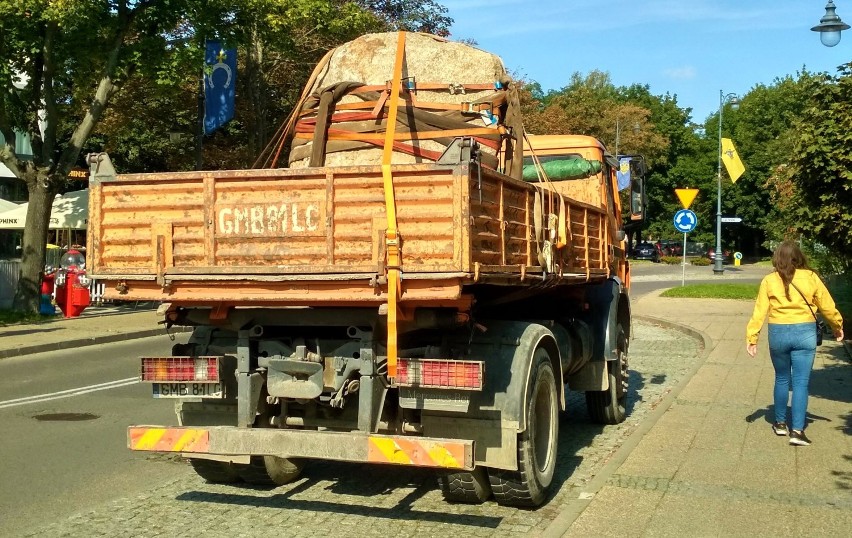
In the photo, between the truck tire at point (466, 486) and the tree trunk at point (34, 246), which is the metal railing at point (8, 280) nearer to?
the tree trunk at point (34, 246)

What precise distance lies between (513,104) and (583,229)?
1.17m

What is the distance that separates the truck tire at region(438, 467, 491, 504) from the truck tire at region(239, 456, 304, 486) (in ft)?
3.98

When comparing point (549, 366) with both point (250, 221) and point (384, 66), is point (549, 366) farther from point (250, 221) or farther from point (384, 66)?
point (384, 66)

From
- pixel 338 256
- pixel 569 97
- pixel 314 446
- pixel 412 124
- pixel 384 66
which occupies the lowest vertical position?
pixel 314 446

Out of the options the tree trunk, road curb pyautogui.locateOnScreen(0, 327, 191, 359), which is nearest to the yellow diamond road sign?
road curb pyautogui.locateOnScreen(0, 327, 191, 359)

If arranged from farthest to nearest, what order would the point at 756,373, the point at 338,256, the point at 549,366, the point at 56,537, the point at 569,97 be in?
the point at 569,97, the point at 756,373, the point at 549,366, the point at 56,537, the point at 338,256

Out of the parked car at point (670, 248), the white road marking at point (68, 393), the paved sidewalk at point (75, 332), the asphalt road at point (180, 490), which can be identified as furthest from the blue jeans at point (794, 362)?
the parked car at point (670, 248)

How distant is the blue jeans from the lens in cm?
801

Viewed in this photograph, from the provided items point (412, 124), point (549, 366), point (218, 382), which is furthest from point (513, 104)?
point (218, 382)

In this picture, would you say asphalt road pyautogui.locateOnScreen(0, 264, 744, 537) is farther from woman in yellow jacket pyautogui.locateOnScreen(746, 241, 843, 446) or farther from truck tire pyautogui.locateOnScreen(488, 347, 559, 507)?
woman in yellow jacket pyautogui.locateOnScreen(746, 241, 843, 446)

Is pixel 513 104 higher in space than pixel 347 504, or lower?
higher

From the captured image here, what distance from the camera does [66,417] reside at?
389 inches

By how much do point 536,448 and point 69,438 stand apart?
463 centimetres

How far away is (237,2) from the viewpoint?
21.0 m
